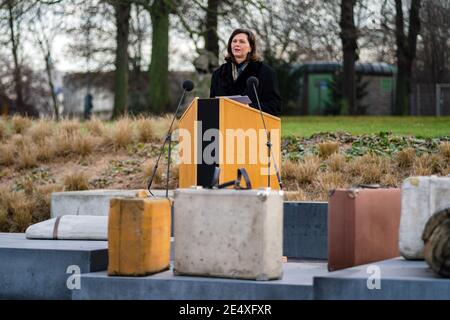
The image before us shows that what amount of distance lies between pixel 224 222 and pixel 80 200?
495cm

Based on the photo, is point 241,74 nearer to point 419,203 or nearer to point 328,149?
point 419,203

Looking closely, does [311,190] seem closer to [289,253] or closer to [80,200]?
[289,253]

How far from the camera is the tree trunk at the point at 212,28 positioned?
22.1 m

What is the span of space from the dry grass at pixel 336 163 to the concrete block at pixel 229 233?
5.75m

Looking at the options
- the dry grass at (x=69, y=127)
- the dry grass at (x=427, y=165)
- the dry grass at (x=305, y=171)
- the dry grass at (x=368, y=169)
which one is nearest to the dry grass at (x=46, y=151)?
the dry grass at (x=69, y=127)

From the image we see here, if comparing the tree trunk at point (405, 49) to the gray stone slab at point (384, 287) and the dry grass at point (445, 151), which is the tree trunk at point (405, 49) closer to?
the dry grass at point (445, 151)

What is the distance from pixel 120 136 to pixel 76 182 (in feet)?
7.03

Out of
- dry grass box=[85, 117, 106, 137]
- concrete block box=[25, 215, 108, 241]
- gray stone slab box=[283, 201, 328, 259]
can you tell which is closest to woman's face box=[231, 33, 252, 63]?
concrete block box=[25, 215, 108, 241]

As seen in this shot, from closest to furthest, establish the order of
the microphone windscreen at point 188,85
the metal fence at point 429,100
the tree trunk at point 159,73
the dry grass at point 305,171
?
the microphone windscreen at point 188,85
the dry grass at point 305,171
the tree trunk at point 159,73
the metal fence at point 429,100

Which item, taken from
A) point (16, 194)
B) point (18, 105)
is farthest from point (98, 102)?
point (16, 194)

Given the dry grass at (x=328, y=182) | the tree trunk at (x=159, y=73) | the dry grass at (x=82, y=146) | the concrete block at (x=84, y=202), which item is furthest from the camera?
the tree trunk at (x=159, y=73)

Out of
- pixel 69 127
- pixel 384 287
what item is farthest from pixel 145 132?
pixel 384 287

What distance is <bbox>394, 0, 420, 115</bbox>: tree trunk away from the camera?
26875mm

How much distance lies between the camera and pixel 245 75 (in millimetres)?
7953
